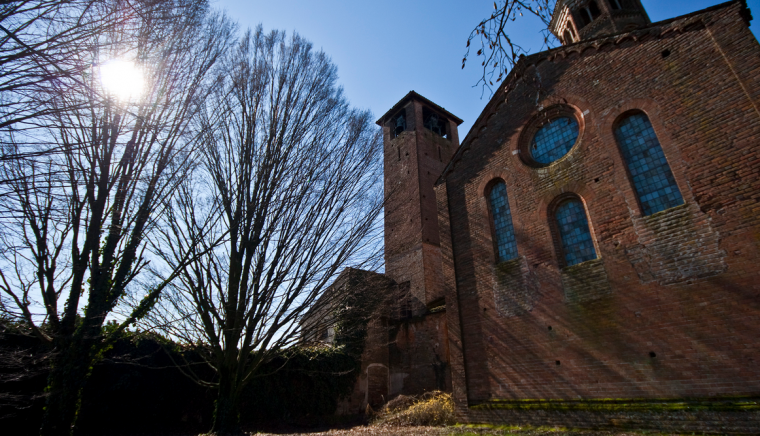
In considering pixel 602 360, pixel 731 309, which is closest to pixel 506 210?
pixel 602 360

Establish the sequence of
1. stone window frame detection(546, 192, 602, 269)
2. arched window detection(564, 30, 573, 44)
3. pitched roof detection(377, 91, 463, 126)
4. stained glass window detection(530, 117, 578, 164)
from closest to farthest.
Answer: stone window frame detection(546, 192, 602, 269) → stained glass window detection(530, 117, 578, 164) → arched window detection(564, 30, 573, 44) → pitched roof detection(377, 91, 463, 126)

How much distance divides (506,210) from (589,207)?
231 cm

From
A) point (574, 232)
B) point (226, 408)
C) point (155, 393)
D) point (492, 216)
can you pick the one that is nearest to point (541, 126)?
point (492, 216)

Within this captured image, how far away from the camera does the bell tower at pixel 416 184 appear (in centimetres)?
1848

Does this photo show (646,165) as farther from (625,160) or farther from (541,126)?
(541,126)

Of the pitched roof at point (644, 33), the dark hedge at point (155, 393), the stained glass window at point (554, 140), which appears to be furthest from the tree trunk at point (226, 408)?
the stained glass window at point (554, 140)

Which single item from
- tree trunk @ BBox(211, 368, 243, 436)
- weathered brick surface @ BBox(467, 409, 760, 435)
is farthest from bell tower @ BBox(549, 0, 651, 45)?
tree trunk @ BBox(211, 368, 243, 436)

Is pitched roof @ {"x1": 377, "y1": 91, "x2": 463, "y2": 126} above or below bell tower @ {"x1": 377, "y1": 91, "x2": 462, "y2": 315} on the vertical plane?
above

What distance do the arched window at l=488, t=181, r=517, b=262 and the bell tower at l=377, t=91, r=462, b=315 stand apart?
523 centimetres

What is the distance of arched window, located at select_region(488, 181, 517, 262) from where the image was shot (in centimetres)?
1016

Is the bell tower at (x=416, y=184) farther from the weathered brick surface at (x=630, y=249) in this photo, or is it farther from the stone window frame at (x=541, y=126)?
the weathered brick surface at (x=630, y=249)

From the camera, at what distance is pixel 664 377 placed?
671 cm

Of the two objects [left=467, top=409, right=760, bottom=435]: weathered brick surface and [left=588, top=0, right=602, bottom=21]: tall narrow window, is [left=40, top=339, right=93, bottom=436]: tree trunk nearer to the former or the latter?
[left=467, top=409, right=760, bottom=435]: weathered brick surface

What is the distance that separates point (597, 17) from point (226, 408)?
1716 centimetres
